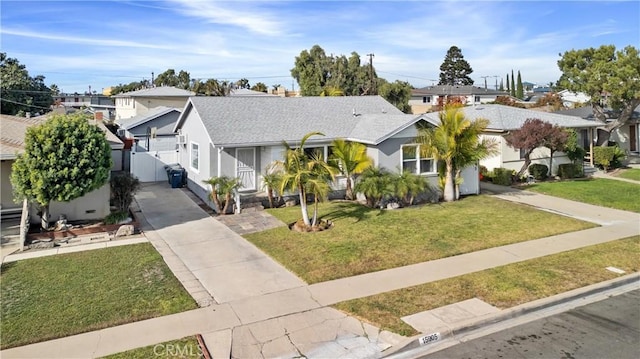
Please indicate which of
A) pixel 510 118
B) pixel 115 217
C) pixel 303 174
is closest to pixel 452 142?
pixel 303 174

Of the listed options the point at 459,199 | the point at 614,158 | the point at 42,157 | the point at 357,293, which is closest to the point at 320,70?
the point at 614,158

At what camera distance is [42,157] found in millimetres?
13109

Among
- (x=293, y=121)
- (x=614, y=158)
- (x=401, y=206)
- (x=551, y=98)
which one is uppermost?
(x=551, y=98)

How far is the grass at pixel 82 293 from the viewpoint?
27.1 feet

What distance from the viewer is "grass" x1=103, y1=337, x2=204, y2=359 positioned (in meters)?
7.17

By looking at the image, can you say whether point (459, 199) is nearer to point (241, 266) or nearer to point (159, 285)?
point (241, 266)

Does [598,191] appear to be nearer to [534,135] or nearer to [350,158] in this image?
[534,135]

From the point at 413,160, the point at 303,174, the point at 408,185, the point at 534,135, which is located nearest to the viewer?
the point at 303,174

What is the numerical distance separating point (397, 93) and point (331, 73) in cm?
1103

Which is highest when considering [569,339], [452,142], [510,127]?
[510,127]

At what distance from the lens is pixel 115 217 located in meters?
14.9

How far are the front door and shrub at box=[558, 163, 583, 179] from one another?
17294 mm

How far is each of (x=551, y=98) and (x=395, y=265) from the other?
54737 mm

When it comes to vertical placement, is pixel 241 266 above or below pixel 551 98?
below
